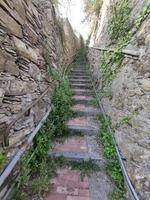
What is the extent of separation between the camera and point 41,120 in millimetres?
2711

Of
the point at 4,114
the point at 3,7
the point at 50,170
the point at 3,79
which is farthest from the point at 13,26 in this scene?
the point at 50,170

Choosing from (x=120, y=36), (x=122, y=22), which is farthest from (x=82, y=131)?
(x=122, y=22)

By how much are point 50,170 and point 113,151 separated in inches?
35.8

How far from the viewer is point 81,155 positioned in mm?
2705

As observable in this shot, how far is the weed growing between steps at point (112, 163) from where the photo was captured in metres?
2.11

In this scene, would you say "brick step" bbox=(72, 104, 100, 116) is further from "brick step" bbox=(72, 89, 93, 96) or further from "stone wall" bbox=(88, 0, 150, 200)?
"stone wall" bbox=(88, 0, 150, 200)

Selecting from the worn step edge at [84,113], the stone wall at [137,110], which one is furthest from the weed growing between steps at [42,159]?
the stone wall at [137,110]

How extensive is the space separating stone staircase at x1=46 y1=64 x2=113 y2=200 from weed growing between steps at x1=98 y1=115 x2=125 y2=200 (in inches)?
2.8

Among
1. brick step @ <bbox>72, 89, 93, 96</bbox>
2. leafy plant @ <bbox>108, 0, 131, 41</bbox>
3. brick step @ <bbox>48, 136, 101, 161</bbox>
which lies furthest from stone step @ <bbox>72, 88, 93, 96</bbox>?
brick step @ <bbox>48, 136, 101, 161</bbox>

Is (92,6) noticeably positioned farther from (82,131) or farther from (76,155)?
(76,155)

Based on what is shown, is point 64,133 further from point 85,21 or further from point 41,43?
point 85,21

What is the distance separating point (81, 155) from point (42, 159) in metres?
0.54

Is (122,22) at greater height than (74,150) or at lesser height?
greater

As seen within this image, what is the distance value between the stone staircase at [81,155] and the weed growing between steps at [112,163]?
0.24ft
